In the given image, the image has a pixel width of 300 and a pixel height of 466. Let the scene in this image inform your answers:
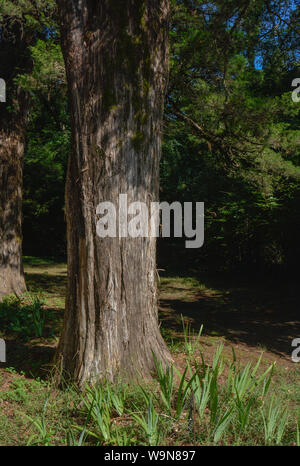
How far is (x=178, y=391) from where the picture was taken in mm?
3328

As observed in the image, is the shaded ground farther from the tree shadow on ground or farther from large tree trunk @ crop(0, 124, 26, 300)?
large tree trunk @ crop(0, 124, 26, 300)

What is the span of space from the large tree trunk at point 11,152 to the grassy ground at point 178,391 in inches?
21.5

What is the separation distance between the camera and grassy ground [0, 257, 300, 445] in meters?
3.03

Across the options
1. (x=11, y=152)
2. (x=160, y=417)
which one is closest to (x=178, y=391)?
(x=160, y=417)

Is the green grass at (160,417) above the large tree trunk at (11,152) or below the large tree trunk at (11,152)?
below

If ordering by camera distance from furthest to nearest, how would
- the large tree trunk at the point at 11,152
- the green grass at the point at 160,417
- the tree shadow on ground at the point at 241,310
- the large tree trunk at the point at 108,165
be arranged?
the large tree trunk at the point at 11,152 → the tree shadow on ground at the point at 241,310 → the large tree trunk at the point at 108,165 → the green grass at the point at 160,417

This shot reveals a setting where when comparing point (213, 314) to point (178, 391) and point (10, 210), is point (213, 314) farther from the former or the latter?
point (178, 391)

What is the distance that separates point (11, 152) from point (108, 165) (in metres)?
4.31

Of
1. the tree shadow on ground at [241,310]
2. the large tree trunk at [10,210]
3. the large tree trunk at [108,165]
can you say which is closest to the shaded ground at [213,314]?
the tree shadow on ground at [241,310]

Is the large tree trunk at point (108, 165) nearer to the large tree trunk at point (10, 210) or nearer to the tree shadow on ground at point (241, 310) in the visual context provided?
the tree shadow on ground at point (241, 310)

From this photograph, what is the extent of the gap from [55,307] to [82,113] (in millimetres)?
4480

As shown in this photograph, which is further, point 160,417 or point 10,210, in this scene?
point 10,210

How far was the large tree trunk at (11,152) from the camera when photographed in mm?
7555

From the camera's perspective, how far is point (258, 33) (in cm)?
661
